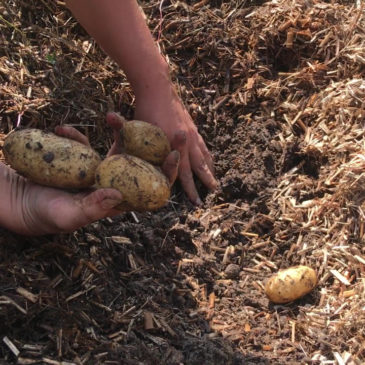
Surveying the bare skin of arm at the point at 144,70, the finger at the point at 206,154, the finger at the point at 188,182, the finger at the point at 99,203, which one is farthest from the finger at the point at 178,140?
the finger at the point at 99,203

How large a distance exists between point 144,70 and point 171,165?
708mm

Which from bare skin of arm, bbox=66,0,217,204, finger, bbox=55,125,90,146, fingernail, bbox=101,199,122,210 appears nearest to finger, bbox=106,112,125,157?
finger, bbox=55,125,90,146

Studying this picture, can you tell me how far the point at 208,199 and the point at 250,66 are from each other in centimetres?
86

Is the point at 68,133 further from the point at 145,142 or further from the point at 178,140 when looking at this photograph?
the point at 178,140

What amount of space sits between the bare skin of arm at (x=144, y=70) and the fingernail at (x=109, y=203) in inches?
33.1

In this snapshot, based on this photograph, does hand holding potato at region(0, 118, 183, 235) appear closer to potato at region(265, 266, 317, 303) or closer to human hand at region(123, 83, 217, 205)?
human hand at region(123, 83, 217, 205)

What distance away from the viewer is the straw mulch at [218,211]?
7.18 feet

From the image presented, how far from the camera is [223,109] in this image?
3191 mm

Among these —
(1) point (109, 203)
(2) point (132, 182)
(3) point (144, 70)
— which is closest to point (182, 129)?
(3) point (144, 70)

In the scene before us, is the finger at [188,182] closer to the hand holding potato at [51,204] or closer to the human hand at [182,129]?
→ the human hand at [182,129]

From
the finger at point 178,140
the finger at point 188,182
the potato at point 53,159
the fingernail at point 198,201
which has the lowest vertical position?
the fingernail at point 198,201

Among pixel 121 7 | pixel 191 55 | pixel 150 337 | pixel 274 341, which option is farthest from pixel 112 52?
pixel 274 341

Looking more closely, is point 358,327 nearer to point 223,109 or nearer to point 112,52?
point 223,109

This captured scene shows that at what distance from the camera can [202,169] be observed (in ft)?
9.60
